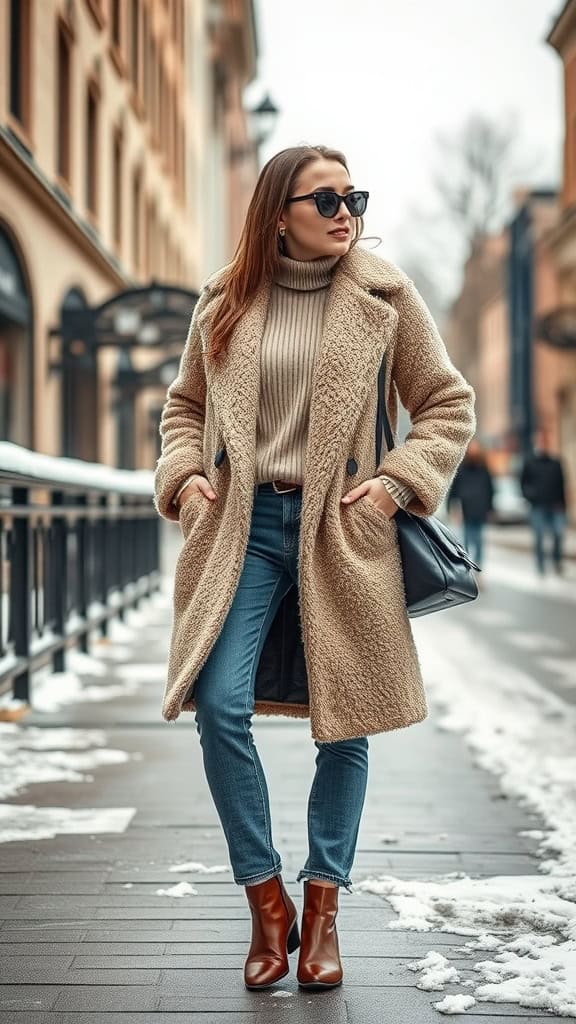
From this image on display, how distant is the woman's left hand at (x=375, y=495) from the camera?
3.50m

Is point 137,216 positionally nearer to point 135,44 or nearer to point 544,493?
point 135,44

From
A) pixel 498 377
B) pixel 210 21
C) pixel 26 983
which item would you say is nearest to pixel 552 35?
pixel 26 983

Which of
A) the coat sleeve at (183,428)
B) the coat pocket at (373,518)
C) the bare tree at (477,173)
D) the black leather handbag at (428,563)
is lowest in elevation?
the black leather handbag at (428,563)

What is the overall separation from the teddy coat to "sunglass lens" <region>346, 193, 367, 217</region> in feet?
0.40

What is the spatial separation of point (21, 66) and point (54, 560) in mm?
10387

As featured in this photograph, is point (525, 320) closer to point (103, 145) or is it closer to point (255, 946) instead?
point (103, 145)

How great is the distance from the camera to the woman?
343 cm

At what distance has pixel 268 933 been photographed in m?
3.43

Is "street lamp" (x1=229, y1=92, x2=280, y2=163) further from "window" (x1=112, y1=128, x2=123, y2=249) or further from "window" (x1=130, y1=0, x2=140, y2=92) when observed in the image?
"window" (x1=130, y1=0, x2=140, y2=92)

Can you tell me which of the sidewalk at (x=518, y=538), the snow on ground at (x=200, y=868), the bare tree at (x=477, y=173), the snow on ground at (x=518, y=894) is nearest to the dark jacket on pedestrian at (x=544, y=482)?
the sidewalk at (x=518, y=538)

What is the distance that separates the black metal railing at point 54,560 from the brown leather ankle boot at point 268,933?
3.63m

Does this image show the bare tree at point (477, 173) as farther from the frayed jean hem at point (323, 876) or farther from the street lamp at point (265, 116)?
the frayed jean hem at point (323, 876)

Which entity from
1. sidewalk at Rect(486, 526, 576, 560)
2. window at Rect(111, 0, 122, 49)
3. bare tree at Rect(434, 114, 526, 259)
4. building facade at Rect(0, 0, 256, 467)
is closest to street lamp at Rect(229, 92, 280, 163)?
building facade at Rect(0, 0, 256, 467)

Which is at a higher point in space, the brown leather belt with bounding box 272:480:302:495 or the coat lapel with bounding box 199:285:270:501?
→ the coat lapel with bounding box 199:285:270:501
